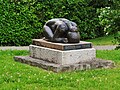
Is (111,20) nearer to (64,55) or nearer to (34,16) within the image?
(64,55)

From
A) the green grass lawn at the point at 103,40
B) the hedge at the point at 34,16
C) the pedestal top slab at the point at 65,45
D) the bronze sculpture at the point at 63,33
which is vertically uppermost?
the bronze sculpture at the point at 63,33

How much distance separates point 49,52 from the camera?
8.91 metres

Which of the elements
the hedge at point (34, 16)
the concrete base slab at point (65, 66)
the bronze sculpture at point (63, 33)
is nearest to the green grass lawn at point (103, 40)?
the hedge at point (34, 16)

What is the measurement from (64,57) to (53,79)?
47.4 inches

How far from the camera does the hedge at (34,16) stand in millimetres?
15977

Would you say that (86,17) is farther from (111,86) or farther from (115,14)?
(111,86)

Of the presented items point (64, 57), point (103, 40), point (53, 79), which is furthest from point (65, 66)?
point (103, 40)

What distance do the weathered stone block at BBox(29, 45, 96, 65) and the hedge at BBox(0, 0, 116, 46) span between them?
680 cm

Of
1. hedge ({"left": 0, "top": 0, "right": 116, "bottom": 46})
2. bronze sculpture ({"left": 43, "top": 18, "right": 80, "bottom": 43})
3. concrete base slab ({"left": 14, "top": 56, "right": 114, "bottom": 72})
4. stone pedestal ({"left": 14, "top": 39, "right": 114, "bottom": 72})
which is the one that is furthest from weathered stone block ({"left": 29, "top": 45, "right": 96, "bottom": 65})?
hedge ({"left": 0, "top": 0, "right": 116, "bottom": 46})

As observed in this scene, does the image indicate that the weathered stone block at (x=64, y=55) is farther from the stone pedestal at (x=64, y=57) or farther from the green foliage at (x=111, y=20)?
the green foliage at (x=111, y=20)

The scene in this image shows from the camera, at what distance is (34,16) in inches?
651

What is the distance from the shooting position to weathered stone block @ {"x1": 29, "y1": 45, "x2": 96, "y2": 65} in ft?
28.1

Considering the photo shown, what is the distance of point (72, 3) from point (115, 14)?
7.67 meters

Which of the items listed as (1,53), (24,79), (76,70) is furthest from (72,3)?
(24,79)
